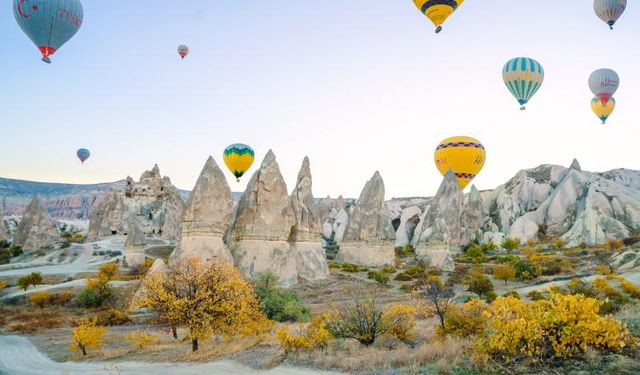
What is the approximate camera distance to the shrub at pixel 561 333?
25.3 ft

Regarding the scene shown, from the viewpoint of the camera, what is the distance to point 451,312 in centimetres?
1273

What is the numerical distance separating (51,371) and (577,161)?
7438 cm

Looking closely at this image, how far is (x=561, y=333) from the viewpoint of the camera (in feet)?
26.1

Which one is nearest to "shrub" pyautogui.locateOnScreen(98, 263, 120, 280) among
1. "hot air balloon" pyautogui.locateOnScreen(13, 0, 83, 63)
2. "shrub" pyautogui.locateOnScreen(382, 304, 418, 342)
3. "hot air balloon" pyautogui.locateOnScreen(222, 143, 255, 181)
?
"hot air balloon" pyautogui.locateOnScreen(13, 0, 83, 63)

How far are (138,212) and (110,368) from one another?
5641 cm

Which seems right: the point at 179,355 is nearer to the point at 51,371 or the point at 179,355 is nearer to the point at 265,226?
the point at 51,371

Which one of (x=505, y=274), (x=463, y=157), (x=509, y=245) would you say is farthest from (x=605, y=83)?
(x=505, y=274)

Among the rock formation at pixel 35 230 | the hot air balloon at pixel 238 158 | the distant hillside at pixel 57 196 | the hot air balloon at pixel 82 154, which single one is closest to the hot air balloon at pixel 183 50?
the hot air balloon at pixel 238 158

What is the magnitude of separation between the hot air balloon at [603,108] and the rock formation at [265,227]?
125 ft

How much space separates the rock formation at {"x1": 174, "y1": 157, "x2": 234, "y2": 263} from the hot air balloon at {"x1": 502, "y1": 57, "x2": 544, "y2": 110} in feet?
→ 91.4

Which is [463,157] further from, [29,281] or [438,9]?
[29,281]

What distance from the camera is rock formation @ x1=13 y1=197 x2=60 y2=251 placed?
5288 cm

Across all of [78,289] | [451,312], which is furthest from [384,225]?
[451,312]

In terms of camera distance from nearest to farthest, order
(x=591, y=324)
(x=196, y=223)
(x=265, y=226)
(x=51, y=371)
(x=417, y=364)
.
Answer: (x=591, y=324), (x=417, y=364), (x=51, y=371), (x=196, y=223), (x=265, y=226)
